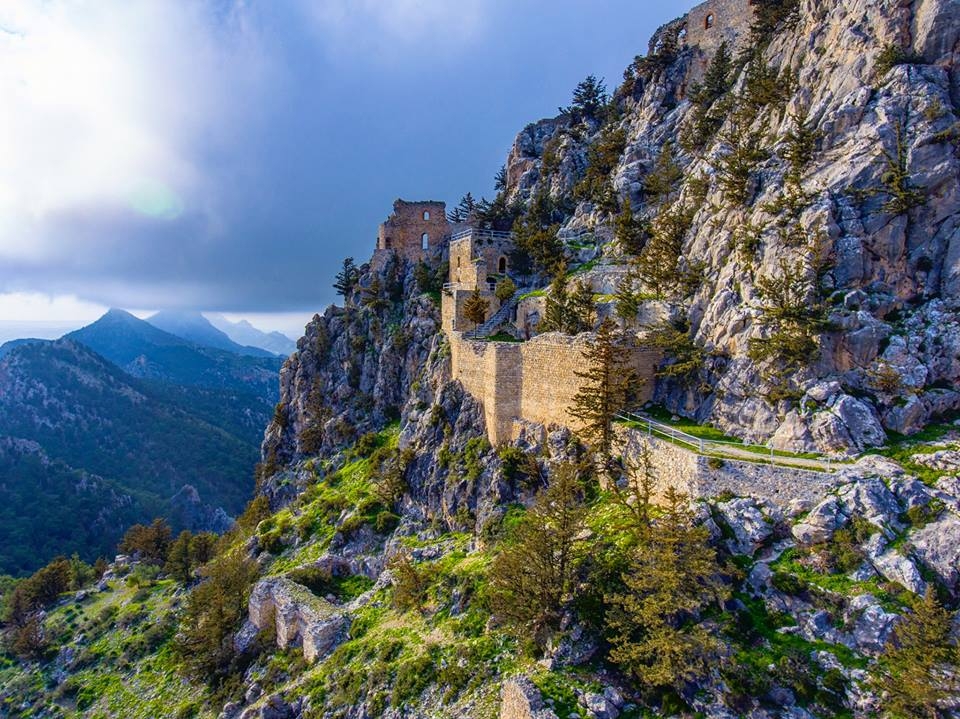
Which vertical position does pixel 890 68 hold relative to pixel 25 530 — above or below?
above

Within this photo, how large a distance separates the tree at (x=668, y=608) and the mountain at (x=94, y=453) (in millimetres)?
91159

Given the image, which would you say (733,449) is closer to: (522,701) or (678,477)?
(678,477)

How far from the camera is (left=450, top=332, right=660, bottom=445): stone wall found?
25922mm

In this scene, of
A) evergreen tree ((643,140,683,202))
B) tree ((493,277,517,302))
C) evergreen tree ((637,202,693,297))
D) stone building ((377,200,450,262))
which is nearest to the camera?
evergreen tree ((637,202,693,297))

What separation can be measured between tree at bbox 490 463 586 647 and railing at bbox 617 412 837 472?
4.76 m

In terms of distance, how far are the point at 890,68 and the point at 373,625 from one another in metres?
34.4

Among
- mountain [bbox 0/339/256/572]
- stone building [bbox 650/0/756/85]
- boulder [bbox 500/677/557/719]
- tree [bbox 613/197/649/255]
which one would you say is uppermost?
stone building [bbox 650/0/756/85]

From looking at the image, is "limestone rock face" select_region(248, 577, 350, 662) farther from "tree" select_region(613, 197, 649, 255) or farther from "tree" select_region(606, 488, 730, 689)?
"tree" select_region(613, 197, 649, 255)

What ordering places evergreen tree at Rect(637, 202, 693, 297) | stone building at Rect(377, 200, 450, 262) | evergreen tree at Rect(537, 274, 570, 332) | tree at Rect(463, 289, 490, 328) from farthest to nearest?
stone building at Rect(377, 200, 450, 262)
tree at Rect(463, 289, 490, 328)
evergreen tree at Rect(537, 274, 570, 332)
evergreen tree at Rect(637, 202, 693, 297)

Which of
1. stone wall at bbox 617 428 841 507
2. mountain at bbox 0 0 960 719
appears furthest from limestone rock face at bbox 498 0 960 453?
stone wall at bbox 617 428 841 507

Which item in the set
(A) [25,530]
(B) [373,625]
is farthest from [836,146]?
(A) [25,530]

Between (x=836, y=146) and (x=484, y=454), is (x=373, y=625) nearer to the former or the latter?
(x=484, y=454)

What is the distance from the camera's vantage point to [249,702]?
24.8 meters

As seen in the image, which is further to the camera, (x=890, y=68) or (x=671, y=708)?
(x=890, y=68)
